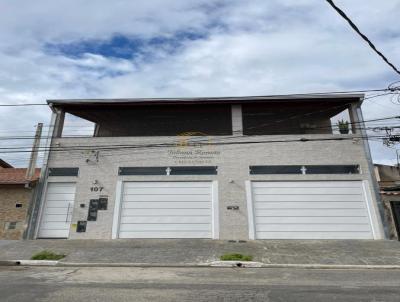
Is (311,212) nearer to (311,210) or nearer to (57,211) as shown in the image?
(311,210)

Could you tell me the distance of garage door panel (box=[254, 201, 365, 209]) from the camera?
45.6 ft

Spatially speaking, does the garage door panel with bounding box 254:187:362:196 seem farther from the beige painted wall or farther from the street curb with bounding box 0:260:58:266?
the street curb with bounding box 0:260:58:266

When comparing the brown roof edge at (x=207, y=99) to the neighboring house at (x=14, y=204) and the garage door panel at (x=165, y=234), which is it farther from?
the garage door panel at (x=165, y=234)

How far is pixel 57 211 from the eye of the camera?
14.4 m

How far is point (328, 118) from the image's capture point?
16875 mm

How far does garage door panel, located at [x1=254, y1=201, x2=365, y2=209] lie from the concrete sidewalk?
1.61 m

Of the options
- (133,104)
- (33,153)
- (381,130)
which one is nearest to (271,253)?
(381,130)

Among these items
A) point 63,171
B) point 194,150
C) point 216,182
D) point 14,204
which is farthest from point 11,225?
point 216,182

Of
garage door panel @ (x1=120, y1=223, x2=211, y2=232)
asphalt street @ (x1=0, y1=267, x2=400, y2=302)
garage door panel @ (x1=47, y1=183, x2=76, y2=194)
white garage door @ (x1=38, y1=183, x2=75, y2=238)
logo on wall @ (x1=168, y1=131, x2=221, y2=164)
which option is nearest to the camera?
asphalt street @ (x1=0, y1=267, x2=400, y2=302)

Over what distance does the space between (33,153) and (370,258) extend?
15166 millimetres

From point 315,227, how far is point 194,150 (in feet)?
22.1

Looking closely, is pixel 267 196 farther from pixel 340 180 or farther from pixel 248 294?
pixel 248 294

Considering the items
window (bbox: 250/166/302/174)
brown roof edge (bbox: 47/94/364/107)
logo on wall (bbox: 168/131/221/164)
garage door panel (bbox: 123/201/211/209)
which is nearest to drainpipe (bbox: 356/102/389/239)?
brown roof edge (bbox: 47/94/364/107)

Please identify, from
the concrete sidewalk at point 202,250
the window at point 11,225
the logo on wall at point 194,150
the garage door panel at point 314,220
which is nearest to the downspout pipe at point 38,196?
the concrete sidewalk at point 202,250
